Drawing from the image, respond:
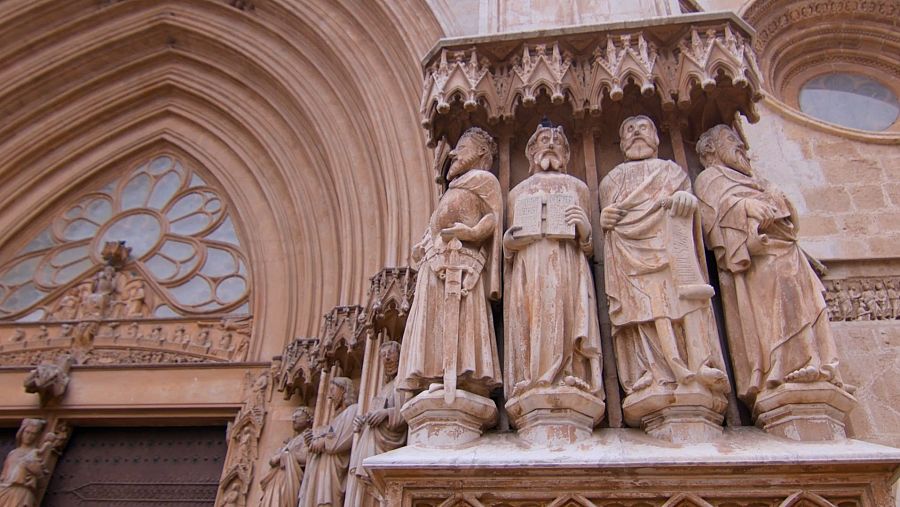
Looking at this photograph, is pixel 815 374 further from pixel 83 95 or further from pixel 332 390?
pixel 83 95

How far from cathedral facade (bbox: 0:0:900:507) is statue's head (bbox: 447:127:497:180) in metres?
0.02

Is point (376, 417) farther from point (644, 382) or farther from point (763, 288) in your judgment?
point (763, 288)

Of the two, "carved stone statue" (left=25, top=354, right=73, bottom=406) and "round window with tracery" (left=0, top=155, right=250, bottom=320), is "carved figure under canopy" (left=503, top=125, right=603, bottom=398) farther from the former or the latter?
"carved stone statue" (left=25, top=354, right=73, bottom=406)

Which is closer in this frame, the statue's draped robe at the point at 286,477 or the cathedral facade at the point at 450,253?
the cathedral facade at the point at 450,253

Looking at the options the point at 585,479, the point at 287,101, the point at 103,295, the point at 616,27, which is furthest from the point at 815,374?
the point at 103,295

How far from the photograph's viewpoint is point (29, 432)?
7.39 meters

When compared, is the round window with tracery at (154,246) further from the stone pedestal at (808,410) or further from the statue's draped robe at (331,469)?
the stone pedestal at (808,410)

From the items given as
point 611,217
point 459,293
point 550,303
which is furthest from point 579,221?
→ point 459,293

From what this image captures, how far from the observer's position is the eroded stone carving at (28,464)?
699 centimetres

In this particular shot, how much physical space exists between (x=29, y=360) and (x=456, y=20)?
18.3 feet

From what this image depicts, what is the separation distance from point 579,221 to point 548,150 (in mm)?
611

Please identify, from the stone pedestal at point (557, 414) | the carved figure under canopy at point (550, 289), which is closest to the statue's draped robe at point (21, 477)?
the carved figure under canopy at point (550, 289)

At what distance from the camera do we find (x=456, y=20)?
6820mm

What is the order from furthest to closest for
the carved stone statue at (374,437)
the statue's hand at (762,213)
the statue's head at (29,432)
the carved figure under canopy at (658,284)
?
1. the statue's head at (29,432)
2. the carved stone statue at (374,437)
3. the statue's hand at (762,213)
4. the carved figure under canopy at (658,284)
